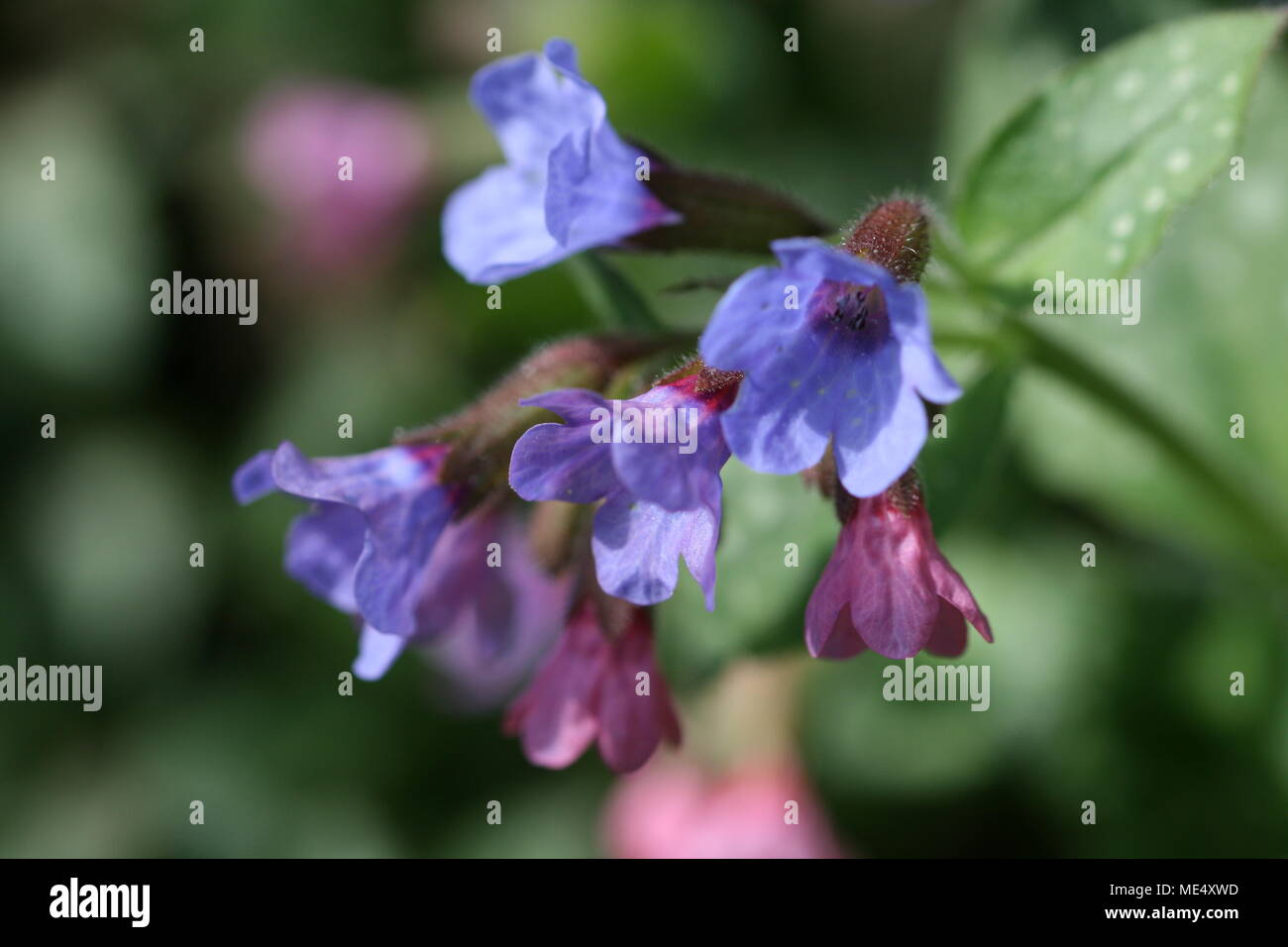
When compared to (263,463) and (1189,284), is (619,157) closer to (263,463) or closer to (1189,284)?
(263,463)

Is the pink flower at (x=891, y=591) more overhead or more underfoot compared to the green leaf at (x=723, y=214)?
more underfoot

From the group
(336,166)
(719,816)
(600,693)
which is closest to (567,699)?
(600,693)

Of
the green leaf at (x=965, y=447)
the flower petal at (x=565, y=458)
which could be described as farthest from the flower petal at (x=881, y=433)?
the green leaf at (x=965, y=447)

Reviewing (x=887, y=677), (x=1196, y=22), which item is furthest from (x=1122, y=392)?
(x=887, y=677)

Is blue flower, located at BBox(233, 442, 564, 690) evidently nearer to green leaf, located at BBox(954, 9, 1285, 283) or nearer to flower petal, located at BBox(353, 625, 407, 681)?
flower petal, located at BBox(353, 625, 407, 681)

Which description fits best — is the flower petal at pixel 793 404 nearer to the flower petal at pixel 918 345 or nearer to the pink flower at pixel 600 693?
the flower petal at pixel 918 345

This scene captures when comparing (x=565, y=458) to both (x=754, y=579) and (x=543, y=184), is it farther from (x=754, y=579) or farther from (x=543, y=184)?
(x=754, y=579)

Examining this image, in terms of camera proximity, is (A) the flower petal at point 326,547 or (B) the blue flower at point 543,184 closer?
(B) the blue flower at point 543,184
